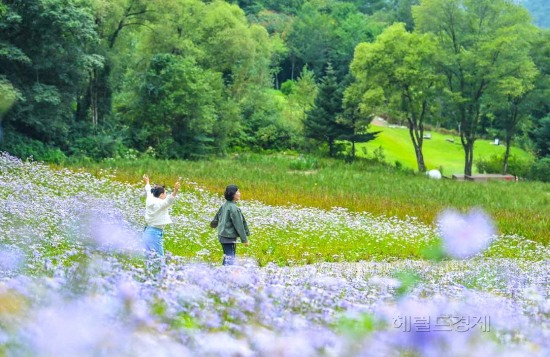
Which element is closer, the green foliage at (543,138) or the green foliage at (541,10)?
the green foliage at (543,138)

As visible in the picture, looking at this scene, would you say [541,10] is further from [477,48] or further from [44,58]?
[44,58]

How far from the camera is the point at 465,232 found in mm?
17125

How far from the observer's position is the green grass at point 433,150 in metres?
51.0

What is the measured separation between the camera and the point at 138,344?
407 cm

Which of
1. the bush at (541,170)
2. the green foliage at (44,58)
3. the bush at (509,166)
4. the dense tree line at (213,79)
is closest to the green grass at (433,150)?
the bush at (509,166)

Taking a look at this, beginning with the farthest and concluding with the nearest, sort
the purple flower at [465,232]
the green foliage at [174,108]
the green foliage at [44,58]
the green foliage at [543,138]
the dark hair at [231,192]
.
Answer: the green foliage at [543,138] → the green foliage at [174,108] → the green foliage at [44,58] → the purple flower at [465,232] → the dark hair at [231,192]

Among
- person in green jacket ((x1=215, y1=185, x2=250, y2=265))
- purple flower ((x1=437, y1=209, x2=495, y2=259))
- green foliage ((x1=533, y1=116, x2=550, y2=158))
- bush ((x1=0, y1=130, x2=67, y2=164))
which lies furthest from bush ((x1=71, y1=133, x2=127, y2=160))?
green foliage ((x1=533, y1=116, x2=550, y2=158))

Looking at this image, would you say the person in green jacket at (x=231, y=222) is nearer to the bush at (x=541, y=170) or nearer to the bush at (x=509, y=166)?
the bush at (x=541, y=170)

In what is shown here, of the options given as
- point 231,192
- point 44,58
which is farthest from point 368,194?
point 44,58

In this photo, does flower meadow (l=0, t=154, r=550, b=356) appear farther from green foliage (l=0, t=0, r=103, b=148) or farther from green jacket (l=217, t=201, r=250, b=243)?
green foliage (l=0, t=0, r=103, b=148)

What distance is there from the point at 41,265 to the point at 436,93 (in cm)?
3574

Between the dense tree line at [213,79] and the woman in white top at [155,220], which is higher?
the dense tree line at [213,79]

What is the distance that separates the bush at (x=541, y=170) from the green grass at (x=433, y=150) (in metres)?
6.16

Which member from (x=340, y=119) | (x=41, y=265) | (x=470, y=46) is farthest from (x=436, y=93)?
(x=41, y=265)
